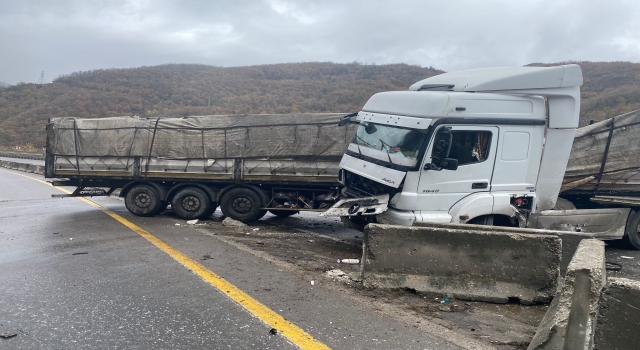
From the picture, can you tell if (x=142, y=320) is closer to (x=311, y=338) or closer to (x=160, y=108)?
(x=311, y=338)

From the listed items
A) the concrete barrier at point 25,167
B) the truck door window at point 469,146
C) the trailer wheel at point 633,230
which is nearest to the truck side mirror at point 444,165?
the truck door window at point 469,146

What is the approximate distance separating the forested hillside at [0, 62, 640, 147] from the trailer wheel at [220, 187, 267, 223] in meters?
22.8

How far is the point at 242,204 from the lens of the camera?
9922 millimetres

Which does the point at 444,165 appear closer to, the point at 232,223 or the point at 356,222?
the point at 356,222

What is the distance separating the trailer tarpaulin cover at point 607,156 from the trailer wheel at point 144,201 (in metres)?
7.77

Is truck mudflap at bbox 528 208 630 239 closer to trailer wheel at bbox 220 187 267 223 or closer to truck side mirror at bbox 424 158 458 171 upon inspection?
truck side mirror at bbox 424 158 458 171

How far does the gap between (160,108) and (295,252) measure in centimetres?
4167

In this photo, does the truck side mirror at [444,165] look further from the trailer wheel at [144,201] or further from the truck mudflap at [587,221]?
the trailer wheel at [144,201]

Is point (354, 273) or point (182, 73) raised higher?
point (182, 73)

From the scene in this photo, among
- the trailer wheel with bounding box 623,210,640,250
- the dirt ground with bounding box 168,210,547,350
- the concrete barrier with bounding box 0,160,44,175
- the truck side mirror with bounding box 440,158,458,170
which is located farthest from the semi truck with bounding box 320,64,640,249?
the concrete barrier with bounding box 0,160,44,175

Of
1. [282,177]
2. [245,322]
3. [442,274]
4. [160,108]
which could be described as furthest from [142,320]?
[160,108]

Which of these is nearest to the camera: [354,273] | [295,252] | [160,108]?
[354,273]

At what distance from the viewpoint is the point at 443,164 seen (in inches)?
261

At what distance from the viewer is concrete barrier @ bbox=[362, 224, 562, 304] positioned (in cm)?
504
